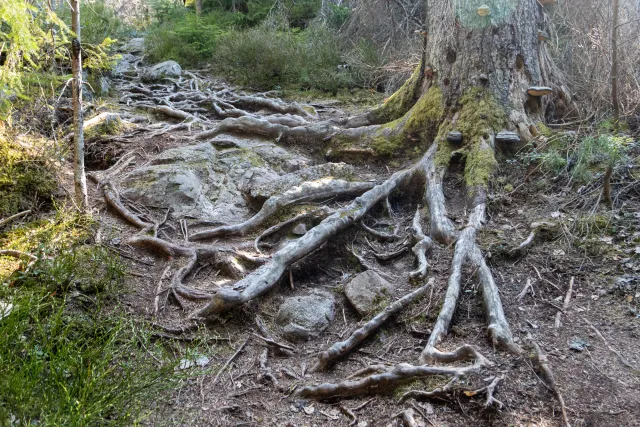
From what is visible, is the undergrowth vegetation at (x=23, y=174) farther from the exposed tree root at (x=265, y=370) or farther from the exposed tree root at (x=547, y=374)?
the exposed tree root at (x=547, y=374)

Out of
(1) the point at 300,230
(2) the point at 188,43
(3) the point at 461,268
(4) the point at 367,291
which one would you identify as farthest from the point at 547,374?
(2) the point at 188,43

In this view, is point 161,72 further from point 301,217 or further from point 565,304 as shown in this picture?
point 565,304

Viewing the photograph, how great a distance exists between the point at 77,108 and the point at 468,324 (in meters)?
4.09

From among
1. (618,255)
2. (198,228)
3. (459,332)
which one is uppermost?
(618,255)

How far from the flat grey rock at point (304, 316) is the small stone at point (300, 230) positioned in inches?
37.9

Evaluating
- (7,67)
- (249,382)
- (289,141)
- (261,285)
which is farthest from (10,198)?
(289,141)

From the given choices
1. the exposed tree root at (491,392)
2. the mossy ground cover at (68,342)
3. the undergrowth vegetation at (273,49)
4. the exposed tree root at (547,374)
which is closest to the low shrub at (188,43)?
the undergrowth vegetation at (273,49)

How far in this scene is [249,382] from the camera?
340 centimetres

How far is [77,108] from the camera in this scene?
4.66 meters

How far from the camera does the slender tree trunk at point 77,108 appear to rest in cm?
450

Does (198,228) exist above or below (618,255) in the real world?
below

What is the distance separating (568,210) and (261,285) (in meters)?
2.98

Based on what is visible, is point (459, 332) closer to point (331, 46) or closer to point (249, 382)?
point (249, 382)

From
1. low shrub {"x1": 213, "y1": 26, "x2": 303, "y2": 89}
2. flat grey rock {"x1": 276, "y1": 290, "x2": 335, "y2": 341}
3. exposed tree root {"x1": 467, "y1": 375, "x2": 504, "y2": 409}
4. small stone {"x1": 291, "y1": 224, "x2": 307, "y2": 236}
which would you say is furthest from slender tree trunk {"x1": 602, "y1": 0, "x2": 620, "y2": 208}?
low shrub {"x1": 213, "y1": 26, "x2": 303, "y2": 89}
